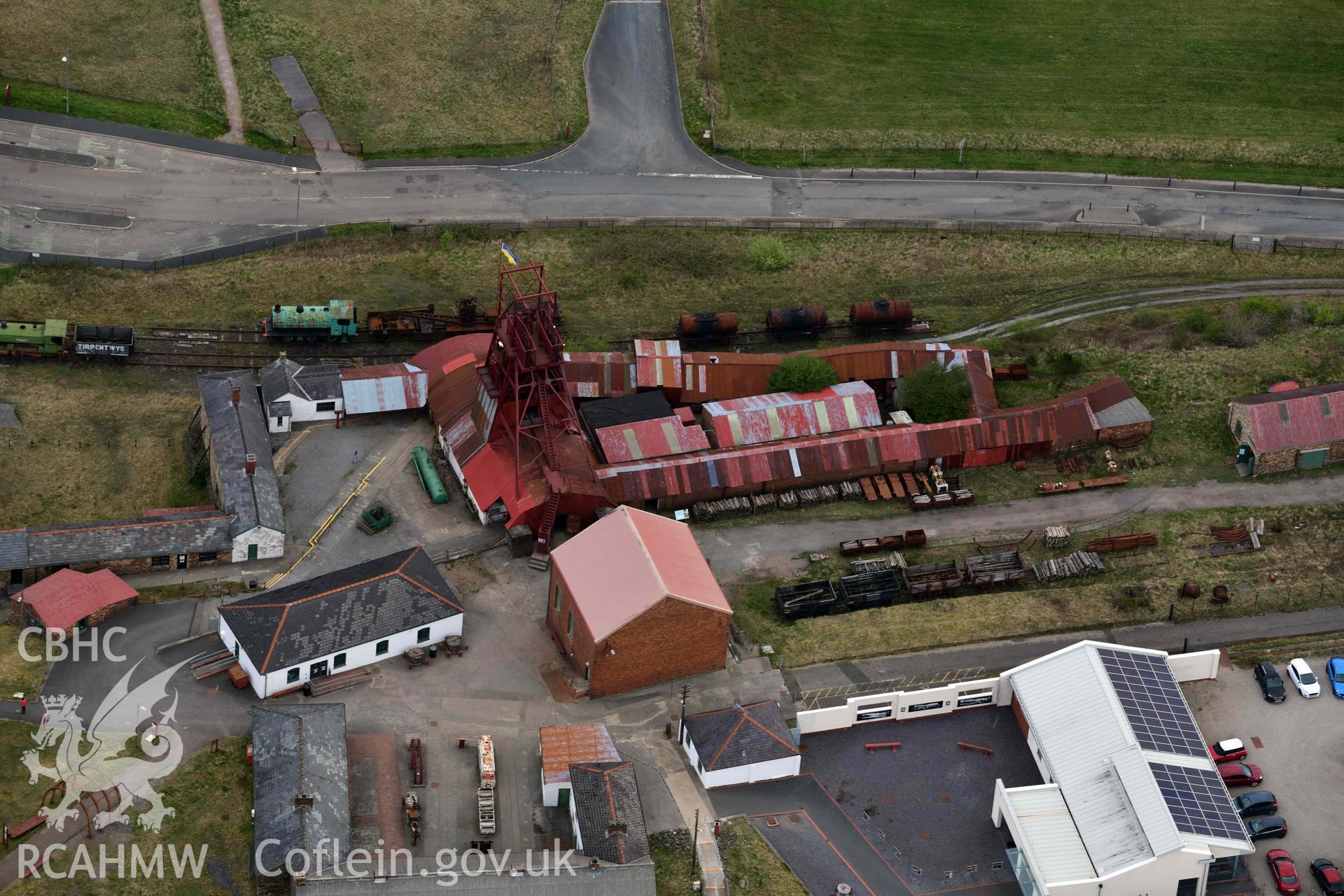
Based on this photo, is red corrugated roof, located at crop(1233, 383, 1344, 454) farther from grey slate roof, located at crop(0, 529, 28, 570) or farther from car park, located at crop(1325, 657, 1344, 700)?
grey slate roof, located at crop(0, 529, 28, 570)

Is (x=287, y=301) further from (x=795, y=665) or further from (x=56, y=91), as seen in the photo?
(x=795, y=665)

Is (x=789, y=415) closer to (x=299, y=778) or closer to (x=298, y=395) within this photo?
(x=298, y=395)

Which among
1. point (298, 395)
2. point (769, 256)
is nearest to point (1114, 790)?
point (769, 256)

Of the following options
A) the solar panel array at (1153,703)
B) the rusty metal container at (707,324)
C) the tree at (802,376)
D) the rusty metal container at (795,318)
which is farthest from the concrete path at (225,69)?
the solar panel array at (1153,703)

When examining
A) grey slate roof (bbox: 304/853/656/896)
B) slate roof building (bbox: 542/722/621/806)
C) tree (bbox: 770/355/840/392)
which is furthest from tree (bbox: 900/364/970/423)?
grey slate roof (bbox: 304/853/656/896)

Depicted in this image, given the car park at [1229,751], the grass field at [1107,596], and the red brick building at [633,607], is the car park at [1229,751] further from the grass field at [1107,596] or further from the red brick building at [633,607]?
the red brick building at [633,607]

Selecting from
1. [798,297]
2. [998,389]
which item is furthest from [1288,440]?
[798,297]
